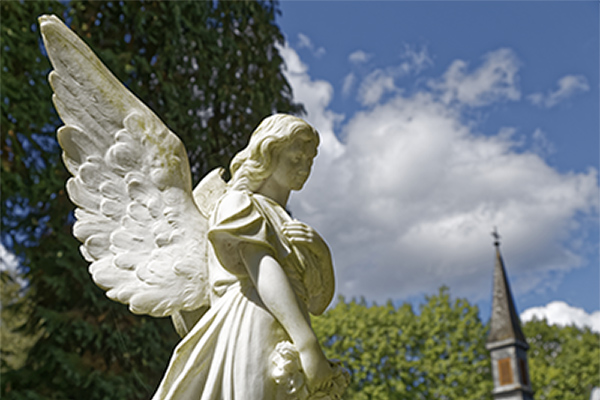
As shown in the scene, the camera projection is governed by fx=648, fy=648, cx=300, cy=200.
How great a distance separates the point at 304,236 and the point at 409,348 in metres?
21.8

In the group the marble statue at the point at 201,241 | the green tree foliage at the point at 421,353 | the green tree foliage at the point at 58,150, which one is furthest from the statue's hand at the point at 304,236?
the green tree foliage at the point at 421,353

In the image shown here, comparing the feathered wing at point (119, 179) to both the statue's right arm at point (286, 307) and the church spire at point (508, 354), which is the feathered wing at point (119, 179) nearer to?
the statue's right arm at point (286, 307)

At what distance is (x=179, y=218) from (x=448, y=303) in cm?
2307

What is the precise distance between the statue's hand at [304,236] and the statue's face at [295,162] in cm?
25

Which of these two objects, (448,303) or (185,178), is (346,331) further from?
(185,178)

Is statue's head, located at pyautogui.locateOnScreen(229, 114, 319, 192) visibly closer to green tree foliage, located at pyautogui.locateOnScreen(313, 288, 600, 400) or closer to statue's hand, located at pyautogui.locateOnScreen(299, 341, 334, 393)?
statue's hand, located at pyautogui.locateOnScreen(299, 341, 334, 393)

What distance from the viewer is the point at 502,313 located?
34469 millimetres

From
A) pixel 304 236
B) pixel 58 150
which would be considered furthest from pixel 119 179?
pixel 58 150

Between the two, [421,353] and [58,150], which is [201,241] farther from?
[421,353]

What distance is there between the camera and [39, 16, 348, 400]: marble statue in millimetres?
2678

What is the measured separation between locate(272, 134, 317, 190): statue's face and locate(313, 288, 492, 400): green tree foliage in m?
19.4

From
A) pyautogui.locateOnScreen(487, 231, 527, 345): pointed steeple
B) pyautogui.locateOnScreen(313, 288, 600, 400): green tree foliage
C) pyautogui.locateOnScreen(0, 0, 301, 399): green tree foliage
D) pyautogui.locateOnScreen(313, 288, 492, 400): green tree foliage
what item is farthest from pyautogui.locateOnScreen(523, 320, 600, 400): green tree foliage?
pyautogui.locateOnScreen(0, 0, 301, 399): green tree foliage

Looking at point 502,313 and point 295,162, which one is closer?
point 295,162

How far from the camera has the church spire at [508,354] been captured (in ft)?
98.2
